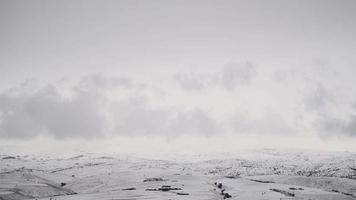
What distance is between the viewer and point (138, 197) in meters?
26.9

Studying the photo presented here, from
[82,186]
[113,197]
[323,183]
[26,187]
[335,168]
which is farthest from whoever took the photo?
[335,168]

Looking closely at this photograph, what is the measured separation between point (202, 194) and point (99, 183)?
22150 millimetres

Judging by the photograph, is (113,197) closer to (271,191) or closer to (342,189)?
(271,191)

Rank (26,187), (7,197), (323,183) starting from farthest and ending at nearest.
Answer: (323,183) → (26,187) → (7,197)

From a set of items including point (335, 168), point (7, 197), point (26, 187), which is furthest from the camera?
point (335, 168)

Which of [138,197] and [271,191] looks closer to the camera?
[138,197]

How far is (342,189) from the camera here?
3731 centimetres

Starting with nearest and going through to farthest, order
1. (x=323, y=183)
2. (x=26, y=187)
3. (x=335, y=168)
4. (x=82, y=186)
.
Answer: (x=26, y=187), (x=323, y=183), (x=82, y=186), (x=335, y=168)

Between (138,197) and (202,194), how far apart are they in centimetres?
698

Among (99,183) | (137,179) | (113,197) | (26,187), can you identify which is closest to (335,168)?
(137,179)

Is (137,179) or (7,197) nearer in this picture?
(7,197)

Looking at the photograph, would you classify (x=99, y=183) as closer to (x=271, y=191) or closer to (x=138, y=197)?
(x=138, y=197)

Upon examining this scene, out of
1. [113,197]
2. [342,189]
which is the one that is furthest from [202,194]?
[342,189]

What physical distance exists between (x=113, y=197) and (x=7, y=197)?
11847 millimetres
